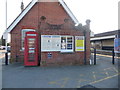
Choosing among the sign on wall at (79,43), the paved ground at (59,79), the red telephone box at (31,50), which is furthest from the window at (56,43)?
the paved ground at (59,79)

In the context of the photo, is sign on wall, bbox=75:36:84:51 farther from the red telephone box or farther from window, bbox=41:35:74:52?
the red telephone box

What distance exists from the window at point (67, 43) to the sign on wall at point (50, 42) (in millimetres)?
483

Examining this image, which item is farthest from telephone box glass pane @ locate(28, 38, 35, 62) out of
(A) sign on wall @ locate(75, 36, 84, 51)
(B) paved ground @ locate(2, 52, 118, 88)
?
(A) sign on wall @ locate(75, 36, 84, 51)

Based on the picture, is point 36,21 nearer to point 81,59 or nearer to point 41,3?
point 41,3

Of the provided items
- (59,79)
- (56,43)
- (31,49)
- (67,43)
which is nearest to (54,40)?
(56,43)

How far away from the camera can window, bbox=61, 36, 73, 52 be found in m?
9.16

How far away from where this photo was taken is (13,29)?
1075 centimetres

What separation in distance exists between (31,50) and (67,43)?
3.52m

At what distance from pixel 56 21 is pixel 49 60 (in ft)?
17.8

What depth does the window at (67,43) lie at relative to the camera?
361 inches

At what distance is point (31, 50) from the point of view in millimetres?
8734

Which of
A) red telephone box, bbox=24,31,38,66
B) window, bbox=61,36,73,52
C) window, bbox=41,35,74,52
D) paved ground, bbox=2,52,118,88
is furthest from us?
window, bbox=61,36,73,52

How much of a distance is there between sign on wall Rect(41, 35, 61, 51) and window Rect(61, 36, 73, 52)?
483 mm

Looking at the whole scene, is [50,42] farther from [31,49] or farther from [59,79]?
[59,79]
